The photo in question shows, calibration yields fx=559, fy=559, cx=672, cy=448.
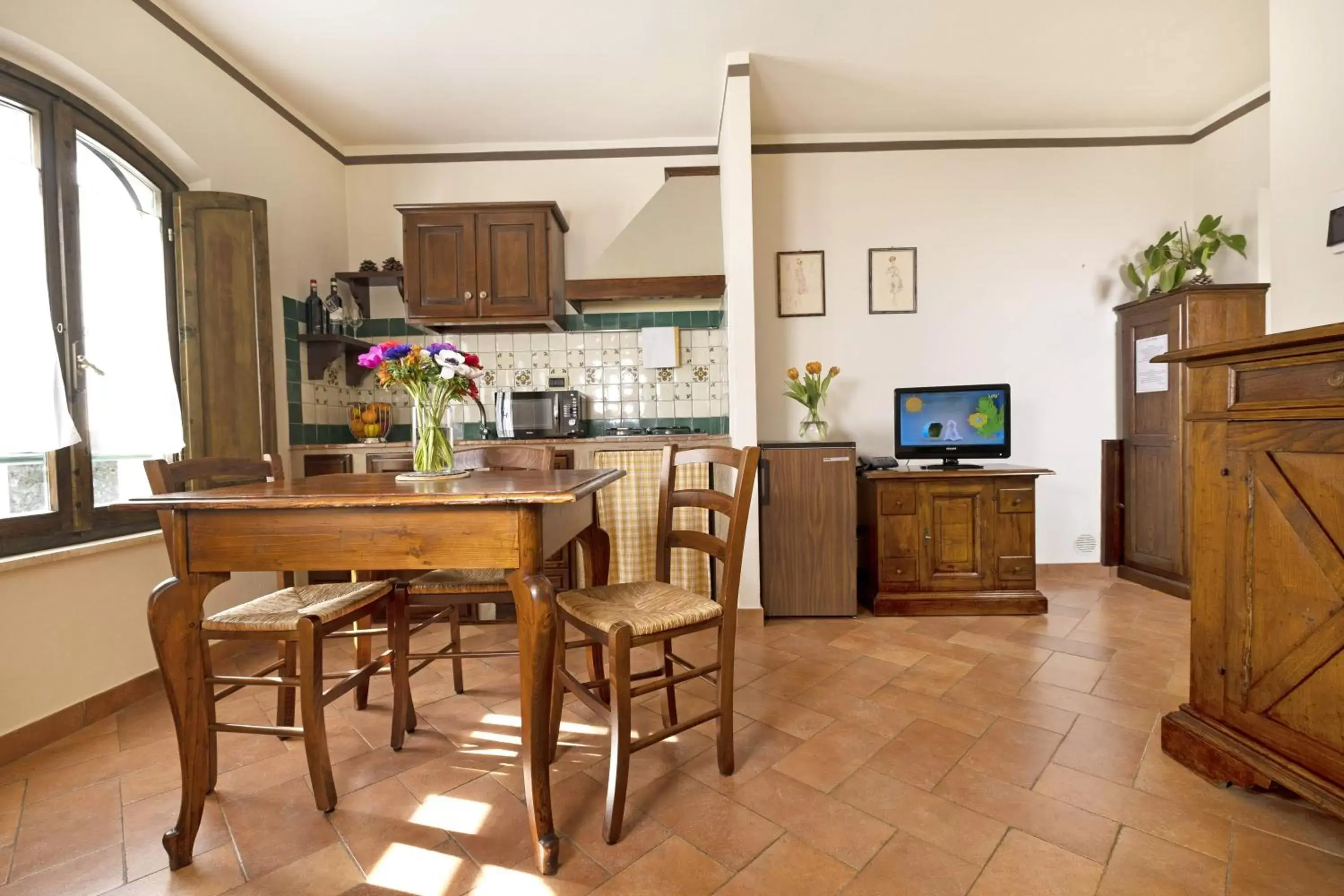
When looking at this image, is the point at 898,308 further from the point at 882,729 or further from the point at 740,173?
the point at 882,729

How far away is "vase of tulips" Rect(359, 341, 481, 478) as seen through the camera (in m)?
1.65

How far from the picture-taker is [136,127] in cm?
240

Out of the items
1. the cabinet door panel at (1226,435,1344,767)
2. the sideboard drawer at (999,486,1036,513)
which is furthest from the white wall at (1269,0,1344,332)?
the sideboard drawer at (999,486,1036,513)

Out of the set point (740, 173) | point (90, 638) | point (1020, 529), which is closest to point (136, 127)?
point (90, 638)

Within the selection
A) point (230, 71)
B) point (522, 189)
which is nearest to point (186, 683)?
point (230, 71)

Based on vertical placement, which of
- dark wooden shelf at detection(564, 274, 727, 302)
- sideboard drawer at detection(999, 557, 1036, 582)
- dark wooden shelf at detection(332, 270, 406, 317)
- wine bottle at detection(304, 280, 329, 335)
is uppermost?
dark wooden shelf at detection(332, 270, 406, 317)

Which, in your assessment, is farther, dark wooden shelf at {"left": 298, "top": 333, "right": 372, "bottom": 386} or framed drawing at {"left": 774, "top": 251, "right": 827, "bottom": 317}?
framed drawing at {"left": 774, "top": 251, "right": 827, "bottom": 317}

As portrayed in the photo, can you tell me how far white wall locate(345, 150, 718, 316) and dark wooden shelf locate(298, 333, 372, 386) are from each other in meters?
0.35

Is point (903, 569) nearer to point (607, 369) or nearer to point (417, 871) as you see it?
point (607, 369)

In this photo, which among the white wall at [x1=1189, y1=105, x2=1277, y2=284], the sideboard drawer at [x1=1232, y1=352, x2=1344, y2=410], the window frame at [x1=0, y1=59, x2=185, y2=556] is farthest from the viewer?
the white wall at [x1=1189, y1=105, x2=1277, y2=284]

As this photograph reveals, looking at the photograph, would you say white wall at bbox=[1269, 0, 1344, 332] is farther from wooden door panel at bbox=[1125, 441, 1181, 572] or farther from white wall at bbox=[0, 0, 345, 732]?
white wall at bbox=[0, 0, 345, 732]

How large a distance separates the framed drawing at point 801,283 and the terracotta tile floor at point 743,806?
7.70 ft

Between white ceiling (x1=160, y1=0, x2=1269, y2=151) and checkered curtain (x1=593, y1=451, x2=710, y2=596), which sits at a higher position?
white ceiling (x1=160, y1=0, x2=1269, y2=151)

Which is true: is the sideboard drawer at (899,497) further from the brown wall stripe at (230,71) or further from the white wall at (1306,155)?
the brown wall stripe at (230,71)
